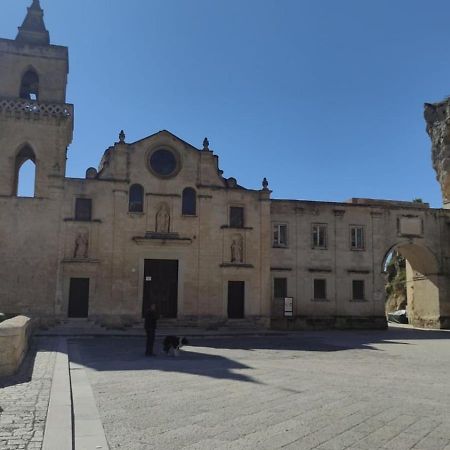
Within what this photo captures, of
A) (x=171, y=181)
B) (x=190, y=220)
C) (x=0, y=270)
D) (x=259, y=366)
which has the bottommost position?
(x=259, y=366)

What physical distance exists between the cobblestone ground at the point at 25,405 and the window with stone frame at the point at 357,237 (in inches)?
1018

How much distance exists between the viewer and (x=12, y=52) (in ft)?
105

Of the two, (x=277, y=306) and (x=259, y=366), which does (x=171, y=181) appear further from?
(x=259, y=366)

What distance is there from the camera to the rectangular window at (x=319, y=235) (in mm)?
35750

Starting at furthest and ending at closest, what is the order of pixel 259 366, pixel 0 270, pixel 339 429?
1. pixel 0 270
2. pixel 259 366
3. pixel 339 429

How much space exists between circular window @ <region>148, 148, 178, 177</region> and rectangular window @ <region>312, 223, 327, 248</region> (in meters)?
10.3

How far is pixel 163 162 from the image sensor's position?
108ft

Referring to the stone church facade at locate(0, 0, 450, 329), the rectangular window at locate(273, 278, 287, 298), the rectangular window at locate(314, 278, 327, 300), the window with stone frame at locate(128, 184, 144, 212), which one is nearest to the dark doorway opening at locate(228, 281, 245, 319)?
the stone church facade at locate(0, 0, 450, 329)

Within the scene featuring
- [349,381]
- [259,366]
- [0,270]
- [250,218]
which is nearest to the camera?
[349,381]

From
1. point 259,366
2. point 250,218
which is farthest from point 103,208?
point 259,366

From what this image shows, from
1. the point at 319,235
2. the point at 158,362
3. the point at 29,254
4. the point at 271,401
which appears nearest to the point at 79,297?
the point at 29,254

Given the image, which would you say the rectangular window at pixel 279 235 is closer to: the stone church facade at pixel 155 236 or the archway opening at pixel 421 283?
the stone church facade at pixel 155 236

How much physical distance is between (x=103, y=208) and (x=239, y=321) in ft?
34.9

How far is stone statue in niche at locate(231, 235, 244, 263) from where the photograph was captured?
3316cm
